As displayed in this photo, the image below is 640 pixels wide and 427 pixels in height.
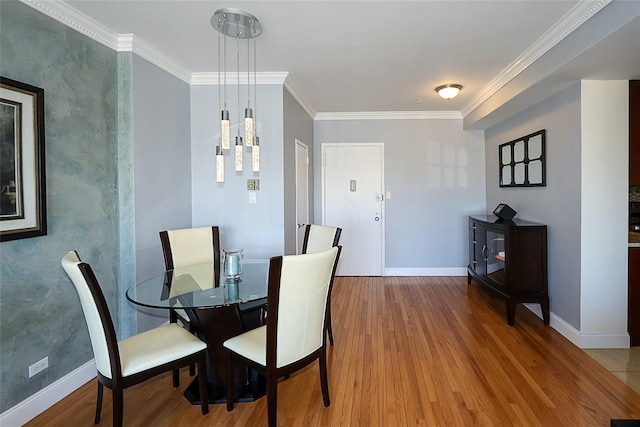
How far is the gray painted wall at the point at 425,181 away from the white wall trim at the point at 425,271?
6 centimetres

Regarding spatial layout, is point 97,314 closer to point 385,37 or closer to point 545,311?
point 385,37

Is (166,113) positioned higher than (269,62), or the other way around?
(269,62)

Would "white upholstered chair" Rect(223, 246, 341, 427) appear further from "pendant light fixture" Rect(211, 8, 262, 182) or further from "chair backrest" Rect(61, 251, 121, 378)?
"pendant light fixture" Rect(211, 8, 262, 182)

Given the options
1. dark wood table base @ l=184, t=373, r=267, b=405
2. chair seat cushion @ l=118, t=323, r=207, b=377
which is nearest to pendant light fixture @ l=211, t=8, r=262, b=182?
chair seat cushion @ l=118, t=323, r=207, b=377

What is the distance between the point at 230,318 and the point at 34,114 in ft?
5.27

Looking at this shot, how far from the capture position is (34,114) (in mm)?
1915

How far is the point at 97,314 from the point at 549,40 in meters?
3.31

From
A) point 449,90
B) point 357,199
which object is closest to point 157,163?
point 357,199

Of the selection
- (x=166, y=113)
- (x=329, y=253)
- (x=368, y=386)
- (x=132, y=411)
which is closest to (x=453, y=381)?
(x=368, y=386)

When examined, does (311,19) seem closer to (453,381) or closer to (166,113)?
(166,113)

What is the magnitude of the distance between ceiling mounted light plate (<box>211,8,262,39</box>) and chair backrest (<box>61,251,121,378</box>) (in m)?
A: 1.68

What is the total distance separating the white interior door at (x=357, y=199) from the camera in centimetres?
491

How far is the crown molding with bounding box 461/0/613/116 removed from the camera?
2.04m

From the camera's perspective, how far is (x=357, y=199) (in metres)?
4.93
